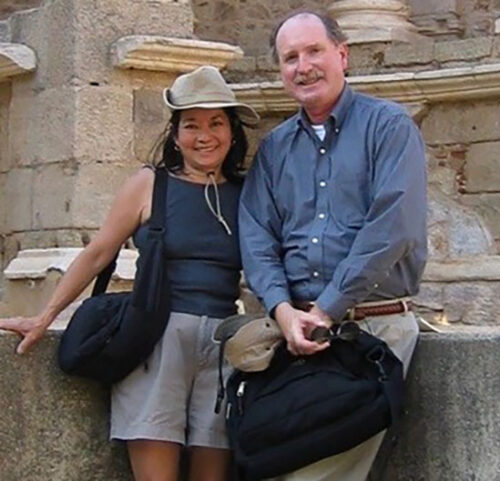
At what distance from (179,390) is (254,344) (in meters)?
0.32

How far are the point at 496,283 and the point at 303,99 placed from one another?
18.2 ft

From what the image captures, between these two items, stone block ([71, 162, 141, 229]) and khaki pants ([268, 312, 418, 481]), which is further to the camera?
stone block ([71, 162, 141, 229])

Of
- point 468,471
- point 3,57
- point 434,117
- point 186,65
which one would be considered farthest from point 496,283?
point 468,471

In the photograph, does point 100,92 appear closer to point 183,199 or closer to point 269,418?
point 183,199

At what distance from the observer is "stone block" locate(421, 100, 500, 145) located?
9719 mm

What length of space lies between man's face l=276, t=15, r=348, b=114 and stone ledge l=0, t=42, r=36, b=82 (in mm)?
3737

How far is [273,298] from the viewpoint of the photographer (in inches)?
155

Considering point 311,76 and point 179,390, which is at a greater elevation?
point 311,76

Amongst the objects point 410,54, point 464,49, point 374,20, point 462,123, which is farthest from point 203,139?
point 374,20

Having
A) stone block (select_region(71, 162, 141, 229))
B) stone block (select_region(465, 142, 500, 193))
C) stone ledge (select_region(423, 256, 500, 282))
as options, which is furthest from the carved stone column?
stone block (select_region(71, 162, 141, 229))

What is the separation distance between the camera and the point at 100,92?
741cm

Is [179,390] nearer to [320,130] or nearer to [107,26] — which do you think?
[320,130]

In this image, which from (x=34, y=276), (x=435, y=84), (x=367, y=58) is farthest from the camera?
(x=367, y=58)

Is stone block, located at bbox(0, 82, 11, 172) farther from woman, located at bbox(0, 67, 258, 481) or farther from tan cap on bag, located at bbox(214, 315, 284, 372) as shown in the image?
tan cap on bag, located at bbox(214, 315, 284, 372)
